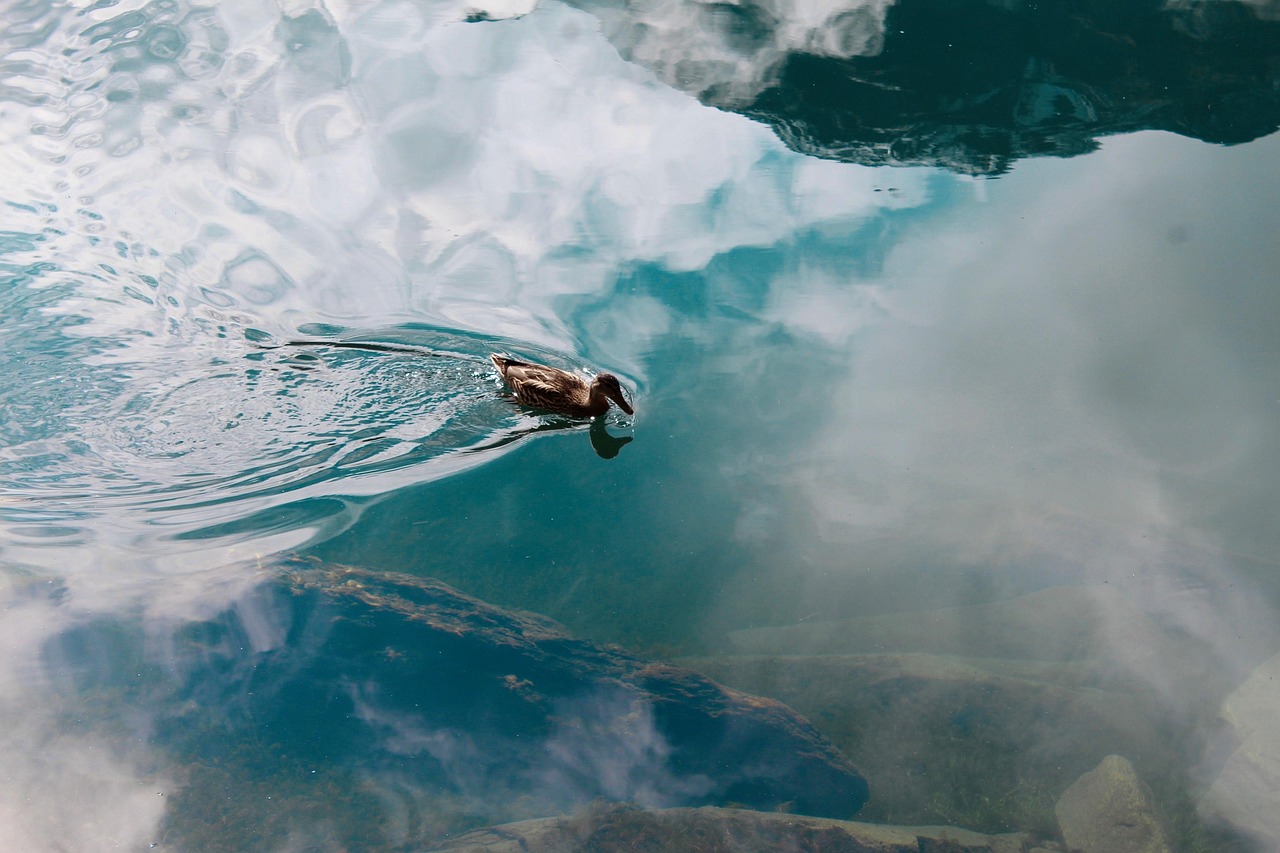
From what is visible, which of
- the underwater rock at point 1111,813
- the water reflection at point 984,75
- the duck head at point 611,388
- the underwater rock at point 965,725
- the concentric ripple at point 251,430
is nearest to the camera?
the underwater rock at point 1111,813

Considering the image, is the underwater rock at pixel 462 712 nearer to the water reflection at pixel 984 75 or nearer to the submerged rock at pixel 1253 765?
the submerged rock at pixel 1253 765

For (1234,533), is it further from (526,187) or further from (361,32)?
(361,32)

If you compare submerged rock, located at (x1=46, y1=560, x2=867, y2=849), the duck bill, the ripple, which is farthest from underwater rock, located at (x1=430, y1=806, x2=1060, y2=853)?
the duck bill

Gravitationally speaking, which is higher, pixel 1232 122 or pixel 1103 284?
pixel 1232 122

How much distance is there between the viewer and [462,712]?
3.96 metres

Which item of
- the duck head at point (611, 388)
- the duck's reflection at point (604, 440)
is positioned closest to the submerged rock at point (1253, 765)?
the duck's reflection at point (604, 440)

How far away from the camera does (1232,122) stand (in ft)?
23.6

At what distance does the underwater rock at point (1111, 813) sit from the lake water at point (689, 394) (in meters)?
0.10

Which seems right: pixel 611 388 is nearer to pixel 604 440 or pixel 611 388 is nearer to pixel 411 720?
pixel 604 440

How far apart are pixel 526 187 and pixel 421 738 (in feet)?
15.1

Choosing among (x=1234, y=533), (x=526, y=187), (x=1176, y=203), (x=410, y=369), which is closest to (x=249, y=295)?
(x=410, y=369)

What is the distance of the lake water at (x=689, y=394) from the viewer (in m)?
3.88

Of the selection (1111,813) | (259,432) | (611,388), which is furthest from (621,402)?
(1111,813)

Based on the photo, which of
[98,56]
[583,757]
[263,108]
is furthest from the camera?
[98,56]
